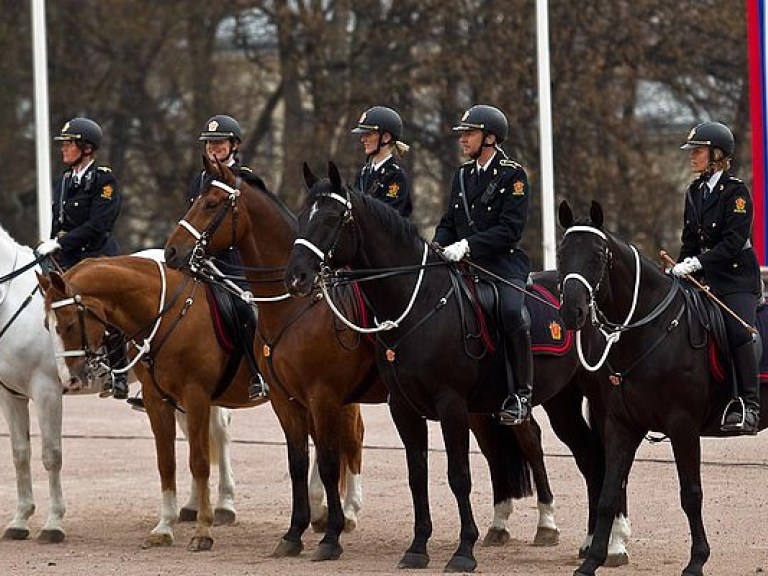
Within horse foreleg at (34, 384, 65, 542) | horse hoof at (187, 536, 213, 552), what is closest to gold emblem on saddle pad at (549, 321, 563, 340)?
horse hoof at (187, 536, 213, 552)

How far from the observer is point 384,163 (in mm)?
12305

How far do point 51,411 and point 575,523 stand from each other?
12.3 feet

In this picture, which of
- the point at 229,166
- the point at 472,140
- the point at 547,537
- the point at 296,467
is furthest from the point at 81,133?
the point at 547,537

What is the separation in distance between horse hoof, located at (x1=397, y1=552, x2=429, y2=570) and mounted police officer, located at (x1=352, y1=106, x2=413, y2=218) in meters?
2.46

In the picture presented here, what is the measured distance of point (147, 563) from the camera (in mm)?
11367

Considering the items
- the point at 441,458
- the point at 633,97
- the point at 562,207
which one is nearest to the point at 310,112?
the point at 633,97

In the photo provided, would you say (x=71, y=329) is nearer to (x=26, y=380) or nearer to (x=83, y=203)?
(x=26, y=380)

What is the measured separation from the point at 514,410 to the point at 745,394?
4.82 feet

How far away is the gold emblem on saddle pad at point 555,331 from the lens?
38.1 feet

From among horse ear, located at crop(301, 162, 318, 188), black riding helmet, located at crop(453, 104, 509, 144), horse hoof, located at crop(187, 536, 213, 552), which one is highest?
black riding helmet, located at crop(453, 104, 509, 144)

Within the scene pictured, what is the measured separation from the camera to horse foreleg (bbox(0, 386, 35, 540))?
12711 millimetres

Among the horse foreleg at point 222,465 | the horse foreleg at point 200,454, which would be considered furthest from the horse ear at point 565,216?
the horse foreleg at point 222,465

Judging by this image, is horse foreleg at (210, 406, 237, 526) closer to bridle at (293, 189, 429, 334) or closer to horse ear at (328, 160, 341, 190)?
bridle at (293, 189, 429, 334)

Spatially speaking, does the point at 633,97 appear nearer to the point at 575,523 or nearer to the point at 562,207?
the point at 575,523
